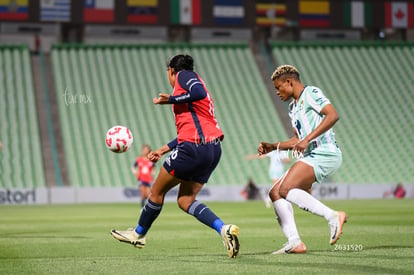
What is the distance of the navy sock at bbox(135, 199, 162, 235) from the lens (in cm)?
905

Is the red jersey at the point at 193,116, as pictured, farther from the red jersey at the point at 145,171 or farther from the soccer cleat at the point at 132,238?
the red jersey at the point at 145,171

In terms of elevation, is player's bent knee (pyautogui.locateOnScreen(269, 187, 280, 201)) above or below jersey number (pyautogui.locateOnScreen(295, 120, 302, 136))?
below

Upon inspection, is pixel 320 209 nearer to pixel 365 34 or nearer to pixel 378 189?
pixel 378 189

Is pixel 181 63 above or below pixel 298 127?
above

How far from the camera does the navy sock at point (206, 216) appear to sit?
873 centimetres

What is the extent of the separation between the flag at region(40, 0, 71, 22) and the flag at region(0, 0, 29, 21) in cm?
69

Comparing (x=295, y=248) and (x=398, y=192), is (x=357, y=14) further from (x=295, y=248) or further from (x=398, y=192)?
(x=295, y=248)

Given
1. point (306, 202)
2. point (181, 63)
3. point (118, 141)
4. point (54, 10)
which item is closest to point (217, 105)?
point (54, 10)

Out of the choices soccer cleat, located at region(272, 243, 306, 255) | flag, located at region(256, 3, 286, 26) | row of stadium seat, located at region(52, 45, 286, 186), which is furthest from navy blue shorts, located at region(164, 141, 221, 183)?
flag, located at region(256, 3, 286, 26)

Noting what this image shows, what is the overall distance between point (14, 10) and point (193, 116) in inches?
1080

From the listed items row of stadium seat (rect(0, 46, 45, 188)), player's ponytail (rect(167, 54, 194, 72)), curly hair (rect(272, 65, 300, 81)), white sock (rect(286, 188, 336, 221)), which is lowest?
row of stadium seat (rect(0, 46, 45, 188))

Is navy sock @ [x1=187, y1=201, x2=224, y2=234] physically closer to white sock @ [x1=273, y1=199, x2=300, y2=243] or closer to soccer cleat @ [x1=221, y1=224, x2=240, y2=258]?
soccer cleat @ [x1=221, y1=224, x2=240, y2=258]

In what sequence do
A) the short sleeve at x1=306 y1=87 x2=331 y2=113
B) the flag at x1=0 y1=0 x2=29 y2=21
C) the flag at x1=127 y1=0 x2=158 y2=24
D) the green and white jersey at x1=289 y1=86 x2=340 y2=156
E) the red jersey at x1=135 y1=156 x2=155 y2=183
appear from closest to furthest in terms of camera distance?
the short sleeve at x1=306 y1=87 x2=331 y2=113
the green and white jersey at x1=289 y1=86 x2=340 y2=156
the red jersey at x1=135 y1=156 x2=155 y2=183
the flag at x1=0 y1=0 x2=29 y2=21
the flag at x1=127 y1=0 x2=158 y2=24

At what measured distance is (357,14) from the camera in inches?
1515
